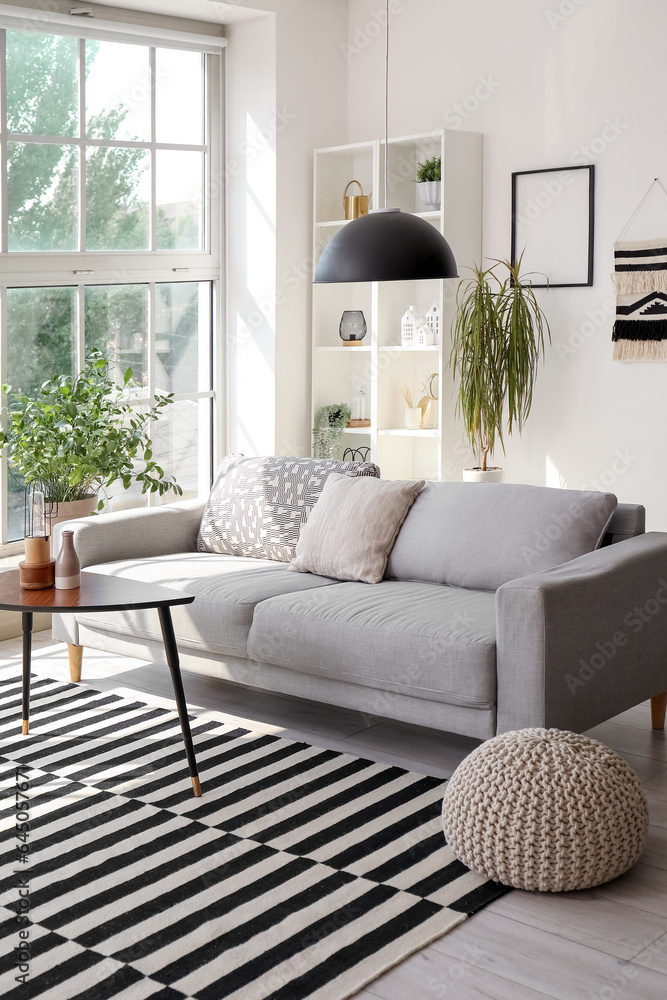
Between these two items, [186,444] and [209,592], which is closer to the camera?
[209,592]

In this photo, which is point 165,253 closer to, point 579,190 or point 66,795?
point 579,190

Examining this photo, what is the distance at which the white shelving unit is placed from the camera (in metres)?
5.39

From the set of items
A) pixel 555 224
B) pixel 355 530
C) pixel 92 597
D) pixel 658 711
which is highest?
pixel 555 224

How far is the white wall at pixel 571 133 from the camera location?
16.1 ft

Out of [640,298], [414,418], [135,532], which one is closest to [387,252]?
[135,532]

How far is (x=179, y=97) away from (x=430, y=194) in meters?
1.39

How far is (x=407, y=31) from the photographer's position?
570 centimetres

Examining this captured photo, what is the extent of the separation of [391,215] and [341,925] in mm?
2045

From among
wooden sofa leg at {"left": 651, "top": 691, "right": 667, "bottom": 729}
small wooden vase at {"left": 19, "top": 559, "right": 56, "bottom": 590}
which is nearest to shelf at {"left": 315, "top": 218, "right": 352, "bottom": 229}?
small wooden vase at {"left": 19, "top": 559, "right": 56, "bottom": 590}

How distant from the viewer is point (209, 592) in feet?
12.3

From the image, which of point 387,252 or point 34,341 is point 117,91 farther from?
point 387,252

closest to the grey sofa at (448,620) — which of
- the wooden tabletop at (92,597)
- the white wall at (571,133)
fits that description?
the wooden tabletop at (92,597)

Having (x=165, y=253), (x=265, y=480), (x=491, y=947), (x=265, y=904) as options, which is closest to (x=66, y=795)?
(x=265, y=904)

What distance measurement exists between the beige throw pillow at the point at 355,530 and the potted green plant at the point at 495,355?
129 centimetres
